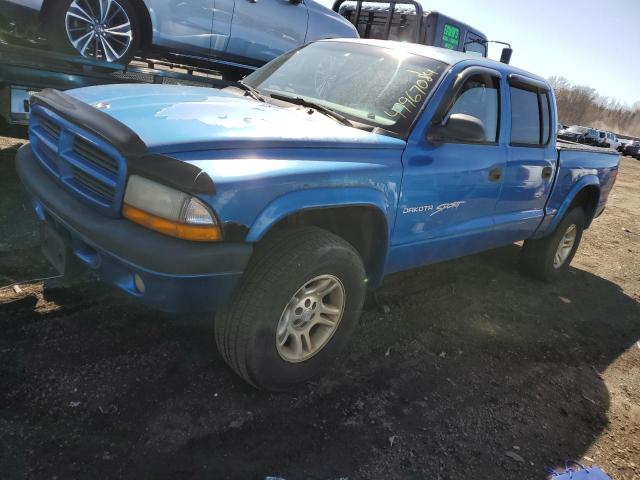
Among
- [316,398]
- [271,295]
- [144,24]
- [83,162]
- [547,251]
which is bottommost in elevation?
[316,398]

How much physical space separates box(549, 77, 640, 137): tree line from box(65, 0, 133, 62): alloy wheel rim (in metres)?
106

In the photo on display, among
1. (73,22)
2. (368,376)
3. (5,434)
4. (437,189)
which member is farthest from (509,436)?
(73,22)

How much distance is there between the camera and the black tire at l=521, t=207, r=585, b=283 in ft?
16.2

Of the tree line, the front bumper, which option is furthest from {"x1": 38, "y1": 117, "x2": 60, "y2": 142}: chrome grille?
the tree line

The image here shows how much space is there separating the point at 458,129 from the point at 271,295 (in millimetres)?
1522

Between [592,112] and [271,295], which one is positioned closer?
[271,295]

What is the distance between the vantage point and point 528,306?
450cm

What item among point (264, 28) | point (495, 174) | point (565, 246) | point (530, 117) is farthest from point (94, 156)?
point (565, 246)

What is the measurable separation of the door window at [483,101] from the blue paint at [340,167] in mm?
73

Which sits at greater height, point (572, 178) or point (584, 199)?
point (572, 178)

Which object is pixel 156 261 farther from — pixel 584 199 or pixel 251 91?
pixel 584 199

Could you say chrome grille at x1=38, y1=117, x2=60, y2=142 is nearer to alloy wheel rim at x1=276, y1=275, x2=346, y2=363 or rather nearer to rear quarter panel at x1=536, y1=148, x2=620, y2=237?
alloy wheel rim at x1=276, y1=275, x2=346, y2=363

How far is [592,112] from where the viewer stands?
343 ft

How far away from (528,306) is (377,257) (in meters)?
2.23
